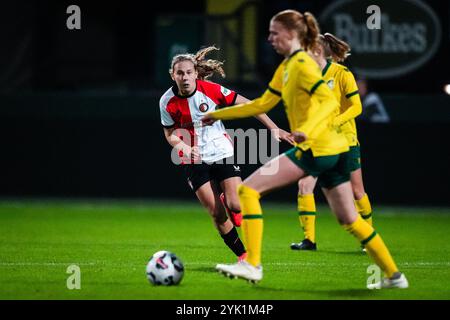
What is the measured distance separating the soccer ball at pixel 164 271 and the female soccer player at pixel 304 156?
44 centimetres

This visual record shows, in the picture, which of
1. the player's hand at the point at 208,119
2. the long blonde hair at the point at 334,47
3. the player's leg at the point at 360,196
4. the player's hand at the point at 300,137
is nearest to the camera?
the player's hand at the point at 300,137

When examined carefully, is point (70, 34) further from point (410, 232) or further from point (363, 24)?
point (410, 232)

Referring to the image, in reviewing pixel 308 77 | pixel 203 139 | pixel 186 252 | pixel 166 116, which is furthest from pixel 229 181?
pixel 308 77

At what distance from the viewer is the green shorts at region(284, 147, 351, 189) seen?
766 cm

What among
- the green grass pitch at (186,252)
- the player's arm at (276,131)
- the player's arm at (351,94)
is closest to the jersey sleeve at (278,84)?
the player's arm at (276,131)

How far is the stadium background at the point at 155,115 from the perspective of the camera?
15.6 meters

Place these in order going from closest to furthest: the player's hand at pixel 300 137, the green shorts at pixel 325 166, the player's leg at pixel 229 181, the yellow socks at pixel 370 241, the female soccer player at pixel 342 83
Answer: the player's hand at pixel 300 137 → the green shorts at pixel 325 166 → the yellow socks at pixel 370 241 → the player's leg at pixel 229 181 → the female soccer player at pixel 342 83

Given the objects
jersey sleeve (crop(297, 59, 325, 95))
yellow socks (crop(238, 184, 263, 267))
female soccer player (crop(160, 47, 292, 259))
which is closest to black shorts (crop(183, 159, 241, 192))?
female soccer player (crop(160, 47, 292, 259))

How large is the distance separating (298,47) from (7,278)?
9.84 ft

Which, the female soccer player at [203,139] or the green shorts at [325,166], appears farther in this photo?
the female soccer player at [203,139]

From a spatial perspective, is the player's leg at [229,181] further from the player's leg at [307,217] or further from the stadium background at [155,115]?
the stadium background at [155,115]

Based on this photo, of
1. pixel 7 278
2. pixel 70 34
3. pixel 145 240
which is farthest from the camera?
pixel 70 34

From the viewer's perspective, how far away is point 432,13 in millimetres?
16484
